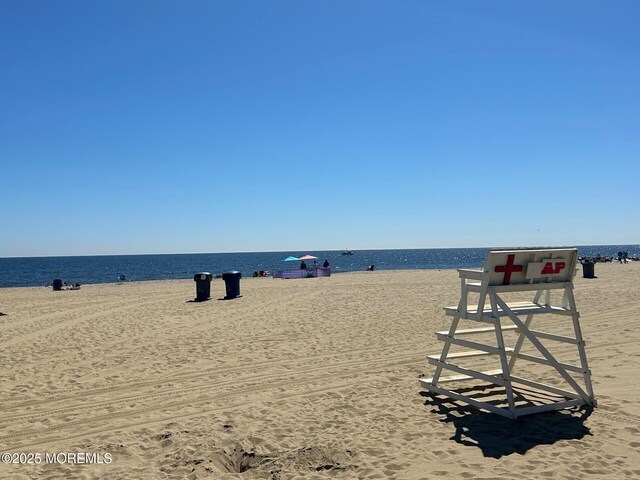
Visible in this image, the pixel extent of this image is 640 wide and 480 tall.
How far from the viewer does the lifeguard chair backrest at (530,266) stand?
5762mm

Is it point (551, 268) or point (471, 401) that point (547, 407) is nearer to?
point (471, 401)

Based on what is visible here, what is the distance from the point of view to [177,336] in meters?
12.0

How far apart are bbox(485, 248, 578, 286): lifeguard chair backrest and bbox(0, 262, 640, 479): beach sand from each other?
62.7 inches


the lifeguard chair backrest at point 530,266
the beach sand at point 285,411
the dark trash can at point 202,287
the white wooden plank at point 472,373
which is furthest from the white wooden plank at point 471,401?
the dark trash can at point 202,287

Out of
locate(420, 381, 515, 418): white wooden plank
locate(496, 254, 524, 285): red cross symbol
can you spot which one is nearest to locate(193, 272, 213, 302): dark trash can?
locate(420, 381, 515, 418): white wooden plank

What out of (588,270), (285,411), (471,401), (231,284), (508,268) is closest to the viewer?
(508,268)

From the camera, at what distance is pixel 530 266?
230 inches

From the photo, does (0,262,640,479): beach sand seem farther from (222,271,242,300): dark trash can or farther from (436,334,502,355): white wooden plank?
(222,271,242,300): dark trash can

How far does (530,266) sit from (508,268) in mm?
268

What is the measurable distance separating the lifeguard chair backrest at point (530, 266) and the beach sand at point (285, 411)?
1593mm

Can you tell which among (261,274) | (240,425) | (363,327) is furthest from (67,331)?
(261,274)

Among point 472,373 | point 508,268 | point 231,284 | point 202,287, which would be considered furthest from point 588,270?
point 508,268

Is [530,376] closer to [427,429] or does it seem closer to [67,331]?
[427,429]

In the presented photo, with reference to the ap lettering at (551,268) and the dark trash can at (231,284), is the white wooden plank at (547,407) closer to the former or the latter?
the ap lettering at (551,268)
